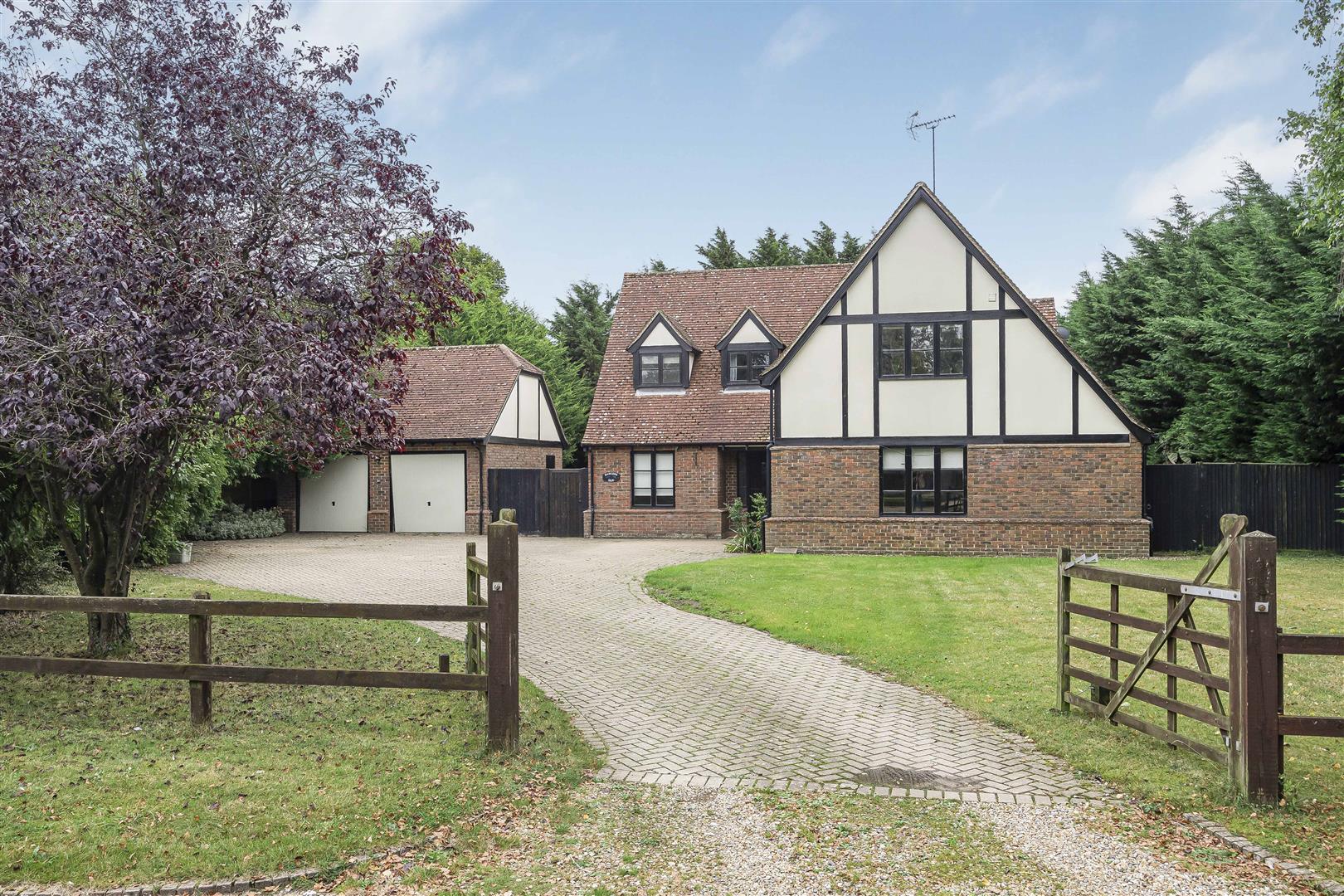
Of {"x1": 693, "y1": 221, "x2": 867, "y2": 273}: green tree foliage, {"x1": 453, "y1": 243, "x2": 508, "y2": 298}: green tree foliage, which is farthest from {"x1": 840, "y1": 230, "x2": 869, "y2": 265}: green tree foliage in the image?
{"x1": 453, "y1": 243, "x2": 508, "y2": 298}: green tree foliage

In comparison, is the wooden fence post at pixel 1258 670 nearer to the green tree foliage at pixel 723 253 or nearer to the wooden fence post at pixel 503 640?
the wooden fence post at pixel 503 640

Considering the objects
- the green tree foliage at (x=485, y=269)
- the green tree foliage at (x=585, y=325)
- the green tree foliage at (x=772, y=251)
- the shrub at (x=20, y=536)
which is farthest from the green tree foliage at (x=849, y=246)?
the shrub at (x=20, y=536)

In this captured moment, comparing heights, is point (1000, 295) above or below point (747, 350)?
above

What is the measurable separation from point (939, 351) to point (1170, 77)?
7.51m

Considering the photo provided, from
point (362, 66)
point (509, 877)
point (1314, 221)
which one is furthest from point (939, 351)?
point (509, 877)

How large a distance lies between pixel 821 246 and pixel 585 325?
13470 millimetres

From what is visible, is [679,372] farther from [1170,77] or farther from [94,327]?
[94,327]

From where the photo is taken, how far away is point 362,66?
1019 cm

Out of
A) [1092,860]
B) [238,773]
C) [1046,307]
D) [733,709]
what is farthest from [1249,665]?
[1046,307]

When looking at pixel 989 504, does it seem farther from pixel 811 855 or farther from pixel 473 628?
pixel 811 855

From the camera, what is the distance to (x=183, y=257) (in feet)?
29.7

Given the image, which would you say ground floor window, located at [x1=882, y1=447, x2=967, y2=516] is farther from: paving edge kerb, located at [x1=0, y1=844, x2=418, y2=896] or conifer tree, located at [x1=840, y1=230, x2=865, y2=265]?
conifer tree, located at [x1=840, y1=230, x2=865, y2=265]

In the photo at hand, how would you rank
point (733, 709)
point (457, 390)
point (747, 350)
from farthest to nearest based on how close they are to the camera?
point (457, 390)
point (747, 350)
point (733, 709)

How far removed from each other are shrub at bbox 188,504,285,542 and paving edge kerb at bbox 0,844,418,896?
2403 cm
